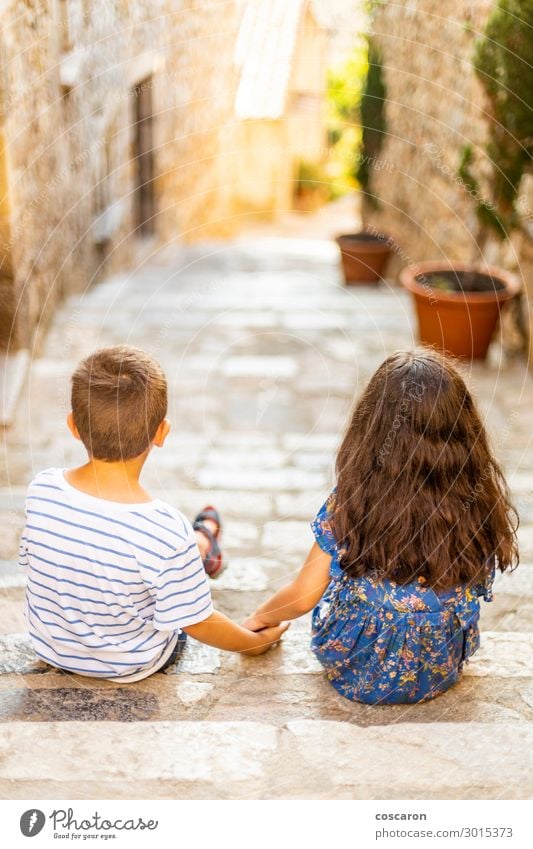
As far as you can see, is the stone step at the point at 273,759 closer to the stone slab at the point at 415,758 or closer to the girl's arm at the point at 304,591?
the stone slab at the point at 415,758

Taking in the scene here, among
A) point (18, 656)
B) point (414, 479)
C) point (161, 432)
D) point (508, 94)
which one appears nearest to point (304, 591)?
point (414, 479)

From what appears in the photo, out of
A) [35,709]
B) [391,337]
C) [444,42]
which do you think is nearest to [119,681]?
[35,709]

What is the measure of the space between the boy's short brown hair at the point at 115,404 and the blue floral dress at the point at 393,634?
1.46 ft

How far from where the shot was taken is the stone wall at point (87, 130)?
4250 mm

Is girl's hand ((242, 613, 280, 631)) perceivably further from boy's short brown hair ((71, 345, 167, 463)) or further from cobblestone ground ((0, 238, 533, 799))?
boy's short brown hair ((71, 345, 167, 463))

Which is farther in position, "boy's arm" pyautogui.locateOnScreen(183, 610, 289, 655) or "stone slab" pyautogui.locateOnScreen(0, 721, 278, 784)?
"boy's arm" pyautogui.locateOnScreen(183, 610, 289, 655)

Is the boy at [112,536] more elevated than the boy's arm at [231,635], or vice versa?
the boy at [112,536]

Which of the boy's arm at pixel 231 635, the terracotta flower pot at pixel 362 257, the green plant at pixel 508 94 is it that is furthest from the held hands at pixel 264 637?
the terracotta flower pot at pixel 362 257

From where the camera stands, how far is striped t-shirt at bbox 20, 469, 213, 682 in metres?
1.91

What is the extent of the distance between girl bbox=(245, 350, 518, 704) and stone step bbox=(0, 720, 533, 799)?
180 millimetres

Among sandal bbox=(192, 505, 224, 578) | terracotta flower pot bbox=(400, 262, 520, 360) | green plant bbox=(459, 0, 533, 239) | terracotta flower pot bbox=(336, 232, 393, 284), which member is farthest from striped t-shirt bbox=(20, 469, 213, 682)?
terracotta flower pot bbox=(336, 232, 393, 284)

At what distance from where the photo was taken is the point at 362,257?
7410 millimetres
